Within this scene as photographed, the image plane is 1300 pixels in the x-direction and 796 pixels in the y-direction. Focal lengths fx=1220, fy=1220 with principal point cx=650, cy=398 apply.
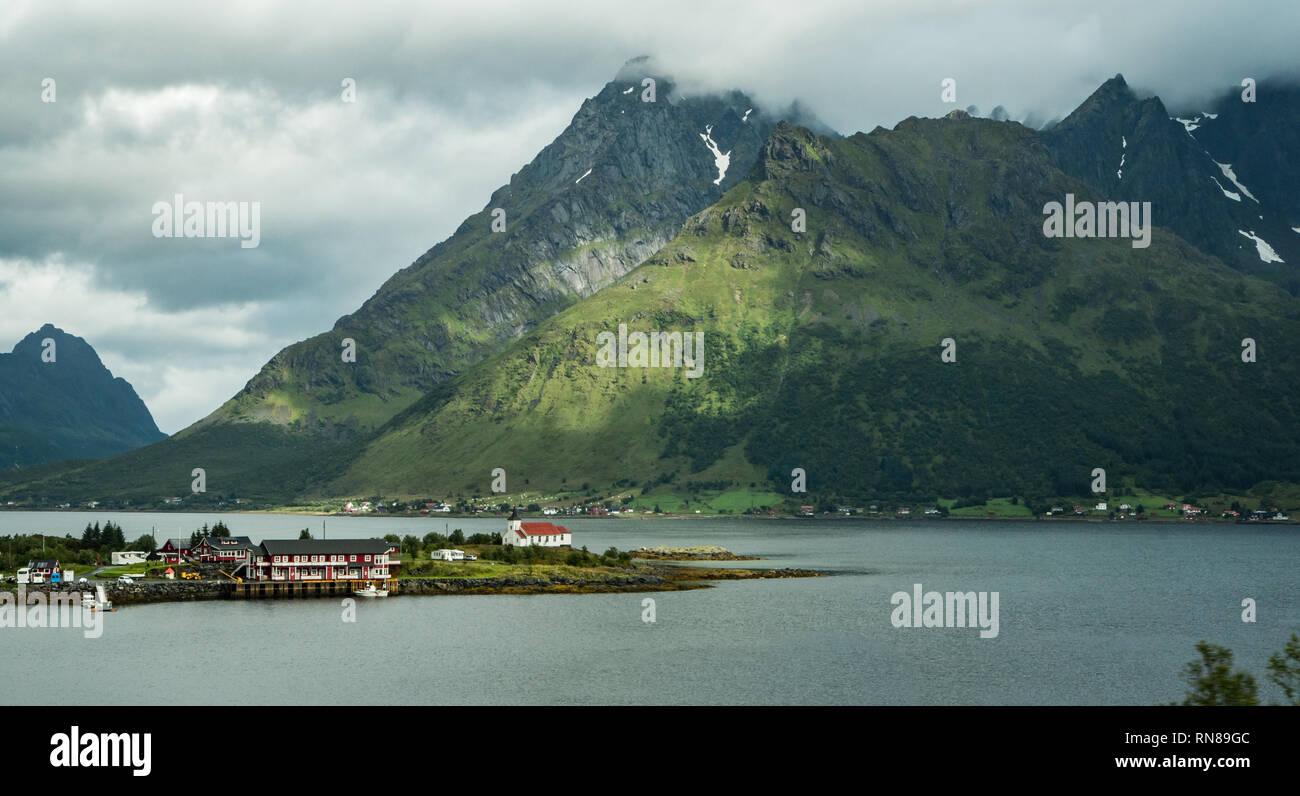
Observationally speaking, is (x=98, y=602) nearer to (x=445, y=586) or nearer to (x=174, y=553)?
(x=174, y=553)

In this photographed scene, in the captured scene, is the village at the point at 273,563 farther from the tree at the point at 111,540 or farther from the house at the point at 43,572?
the tree at the point at 111,540

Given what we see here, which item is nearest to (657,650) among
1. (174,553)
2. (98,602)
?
(98,602)

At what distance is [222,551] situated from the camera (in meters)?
156

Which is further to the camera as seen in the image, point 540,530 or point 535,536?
point 540,530

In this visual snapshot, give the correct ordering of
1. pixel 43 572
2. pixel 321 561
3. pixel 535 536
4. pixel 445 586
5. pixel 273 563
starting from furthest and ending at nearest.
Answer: pixel 535 536 → pixel 321 561 → pixel 273 563 → pixel 445 586 → pixel 43 572

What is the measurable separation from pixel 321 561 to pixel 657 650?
64.3 meters

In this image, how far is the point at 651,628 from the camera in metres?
112

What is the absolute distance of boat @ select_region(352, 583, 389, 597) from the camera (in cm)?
14038
